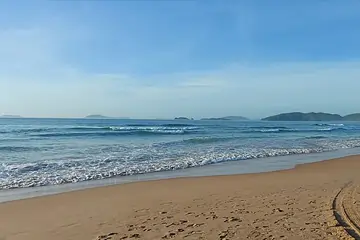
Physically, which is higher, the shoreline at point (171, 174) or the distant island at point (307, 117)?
the distant island at point (307, 117)

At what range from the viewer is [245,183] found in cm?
904

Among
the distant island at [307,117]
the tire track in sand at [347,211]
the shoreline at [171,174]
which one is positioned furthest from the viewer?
the distant island at [307,117]

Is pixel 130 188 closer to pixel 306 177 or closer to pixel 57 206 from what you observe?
pixel 57 206

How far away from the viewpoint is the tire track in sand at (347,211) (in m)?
4.84

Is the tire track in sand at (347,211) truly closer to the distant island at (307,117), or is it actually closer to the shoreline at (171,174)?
the shoreline at (171,174)

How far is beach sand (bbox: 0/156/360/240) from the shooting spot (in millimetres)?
4902

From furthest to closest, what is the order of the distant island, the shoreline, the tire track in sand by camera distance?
1. the distant island
2. the shoreline
3. the tire track in sand

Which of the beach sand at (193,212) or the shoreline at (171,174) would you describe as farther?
the shoreline at (171,174)

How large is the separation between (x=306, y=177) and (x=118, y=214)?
632cm

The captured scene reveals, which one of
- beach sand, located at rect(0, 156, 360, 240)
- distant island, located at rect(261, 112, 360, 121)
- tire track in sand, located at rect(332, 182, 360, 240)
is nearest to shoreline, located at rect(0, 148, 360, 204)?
beach sand, located at rect(0, 156, 360, 240)

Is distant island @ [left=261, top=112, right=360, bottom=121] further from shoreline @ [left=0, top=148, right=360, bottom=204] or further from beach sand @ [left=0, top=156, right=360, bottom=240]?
beach sand @ [left=0, top=156, right=360, bottom=240]

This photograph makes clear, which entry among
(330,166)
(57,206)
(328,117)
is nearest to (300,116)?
(328,117)

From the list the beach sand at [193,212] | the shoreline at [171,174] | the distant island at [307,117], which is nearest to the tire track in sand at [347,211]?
the beach sand at [193,212]

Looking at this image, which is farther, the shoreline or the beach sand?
the shoreline
